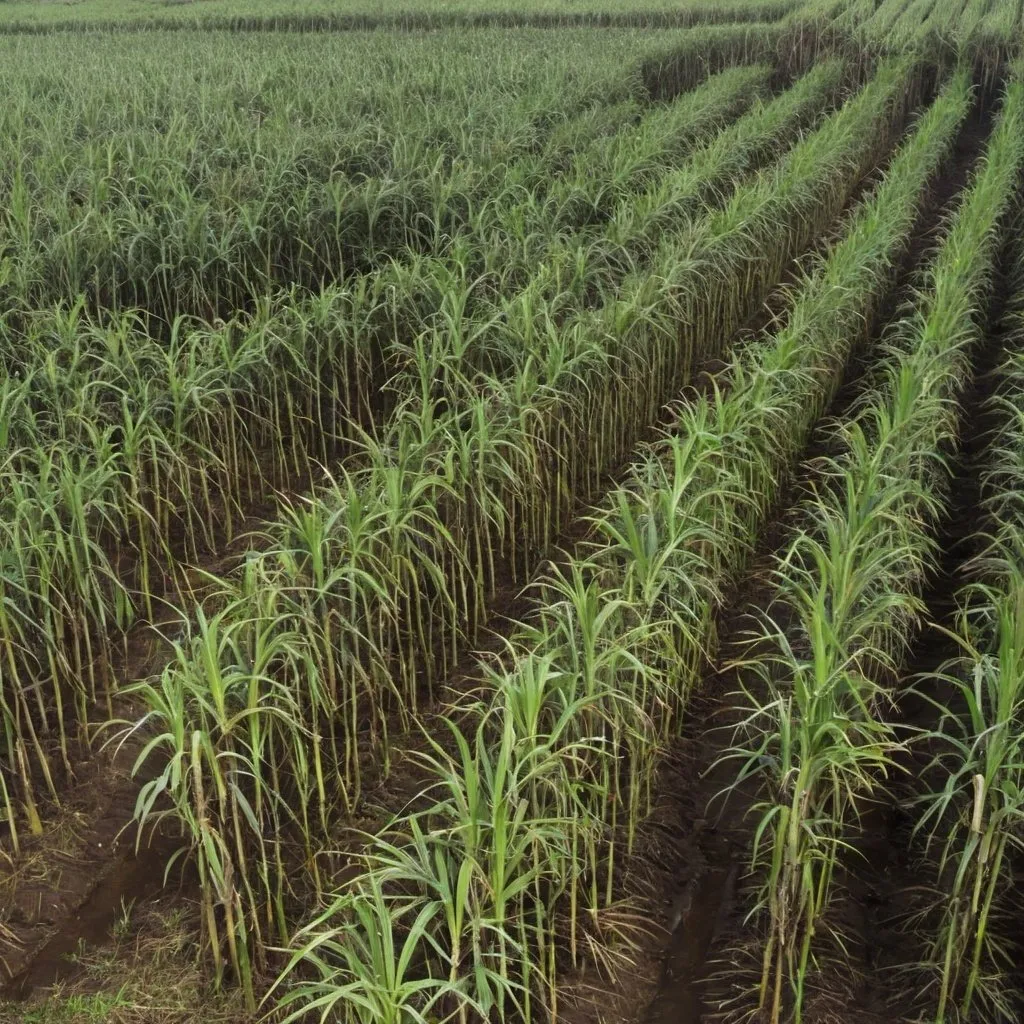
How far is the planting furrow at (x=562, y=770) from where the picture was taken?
311 centimetres

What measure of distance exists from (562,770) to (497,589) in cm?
230

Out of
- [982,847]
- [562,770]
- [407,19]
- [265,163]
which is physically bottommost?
[982,847]

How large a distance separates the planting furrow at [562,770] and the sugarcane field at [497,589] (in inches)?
1.2

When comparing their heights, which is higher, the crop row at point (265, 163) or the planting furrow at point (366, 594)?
the crop row at point (265, 163)

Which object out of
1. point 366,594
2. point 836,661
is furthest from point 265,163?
point 836,661

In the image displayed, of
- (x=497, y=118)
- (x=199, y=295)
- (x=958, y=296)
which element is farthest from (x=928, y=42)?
(x=199, y=295)

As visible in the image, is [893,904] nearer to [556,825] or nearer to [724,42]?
[556,825]

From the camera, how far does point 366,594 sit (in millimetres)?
4574

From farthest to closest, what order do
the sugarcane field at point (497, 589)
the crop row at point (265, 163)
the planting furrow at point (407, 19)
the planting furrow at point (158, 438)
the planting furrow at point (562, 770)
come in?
the planting furrow at point (407, 19), the crop row at point (265, 163), the planting furrow at point (158, 438), the sugarcane field at point (497, 589), the planting furrow at point (562, 770)

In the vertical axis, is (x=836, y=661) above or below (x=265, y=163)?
below

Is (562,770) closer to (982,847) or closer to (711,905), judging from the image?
(711,905)

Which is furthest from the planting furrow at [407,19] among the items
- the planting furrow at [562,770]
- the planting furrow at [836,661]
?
the planting furrow at [562,770]

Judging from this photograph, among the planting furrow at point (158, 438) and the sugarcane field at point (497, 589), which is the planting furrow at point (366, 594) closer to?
the sugarcane field at point (497, 589)

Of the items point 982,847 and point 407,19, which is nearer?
point 982,847
